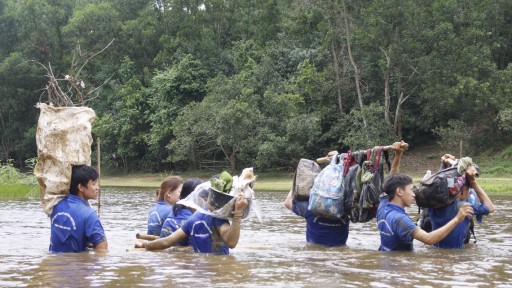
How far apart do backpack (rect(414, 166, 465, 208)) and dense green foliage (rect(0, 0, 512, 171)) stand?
97.1 feet

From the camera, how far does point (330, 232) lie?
1059cm

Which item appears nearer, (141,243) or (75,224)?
(75,224)

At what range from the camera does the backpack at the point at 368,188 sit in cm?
959

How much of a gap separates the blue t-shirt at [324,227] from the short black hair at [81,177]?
11.4ft

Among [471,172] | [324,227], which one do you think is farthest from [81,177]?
[471,172]

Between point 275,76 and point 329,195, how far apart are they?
35479 millimetres

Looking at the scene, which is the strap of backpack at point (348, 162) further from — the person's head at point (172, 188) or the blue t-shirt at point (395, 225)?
the person's head at point (172, 188)

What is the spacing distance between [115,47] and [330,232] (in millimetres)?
45609

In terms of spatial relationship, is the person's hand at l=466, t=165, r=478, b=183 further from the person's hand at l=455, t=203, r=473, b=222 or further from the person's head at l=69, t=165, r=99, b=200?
the person's head at l=69, t=165, r=99, b=200

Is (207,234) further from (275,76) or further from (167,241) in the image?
(275,76)

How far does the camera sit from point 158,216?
9.62m

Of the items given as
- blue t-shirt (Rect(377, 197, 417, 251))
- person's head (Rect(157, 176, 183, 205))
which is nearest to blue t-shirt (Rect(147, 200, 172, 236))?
person's head (Rect(157, 176, 183, 205))

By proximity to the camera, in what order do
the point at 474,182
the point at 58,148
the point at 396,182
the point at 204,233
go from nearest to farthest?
the point at 204,233 → the point at 58,148 → the point at 396,182 → the point at 474,182

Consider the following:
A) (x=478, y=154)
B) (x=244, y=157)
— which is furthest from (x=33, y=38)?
(x=478, y=154)
